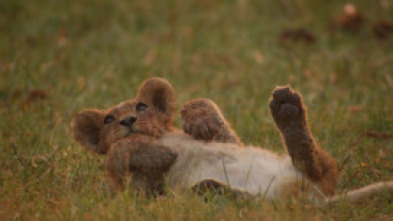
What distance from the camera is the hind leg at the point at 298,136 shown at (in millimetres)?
4156

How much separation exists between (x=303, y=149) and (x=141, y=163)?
42.3 inches

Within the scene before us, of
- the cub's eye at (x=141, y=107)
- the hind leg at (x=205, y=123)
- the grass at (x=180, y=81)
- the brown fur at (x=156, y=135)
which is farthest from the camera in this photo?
the cub's eye at (x=141, y=107)

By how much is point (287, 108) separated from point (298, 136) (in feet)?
0.66

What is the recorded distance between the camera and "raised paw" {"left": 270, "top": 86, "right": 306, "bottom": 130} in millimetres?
4156

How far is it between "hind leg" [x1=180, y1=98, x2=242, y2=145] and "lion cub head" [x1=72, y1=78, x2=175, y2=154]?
260 millimetres

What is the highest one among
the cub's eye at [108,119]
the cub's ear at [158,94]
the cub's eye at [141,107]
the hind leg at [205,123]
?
the cub's ear at [158,94]

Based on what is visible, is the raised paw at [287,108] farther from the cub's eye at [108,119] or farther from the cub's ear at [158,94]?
the cub's eye at [108,119]

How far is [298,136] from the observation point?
418 centimetres

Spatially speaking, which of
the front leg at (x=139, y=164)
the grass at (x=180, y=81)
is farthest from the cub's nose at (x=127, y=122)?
the grass at (x=180, y=81)

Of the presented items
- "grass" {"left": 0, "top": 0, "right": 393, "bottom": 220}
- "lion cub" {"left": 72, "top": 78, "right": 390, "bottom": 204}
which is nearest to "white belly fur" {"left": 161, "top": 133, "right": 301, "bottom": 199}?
"lion cub" {"left": 72, "top": 78, "right": 390, "bottom": 204}

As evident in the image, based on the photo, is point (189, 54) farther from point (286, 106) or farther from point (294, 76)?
point (286, 106)

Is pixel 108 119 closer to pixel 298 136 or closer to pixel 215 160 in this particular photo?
pixel 215 160

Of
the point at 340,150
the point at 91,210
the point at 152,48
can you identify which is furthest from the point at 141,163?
the point at 152,48

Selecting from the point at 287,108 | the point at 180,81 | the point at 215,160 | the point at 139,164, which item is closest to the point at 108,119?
the point at 139,164
